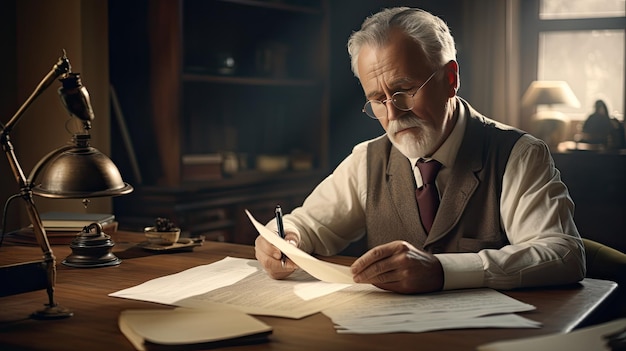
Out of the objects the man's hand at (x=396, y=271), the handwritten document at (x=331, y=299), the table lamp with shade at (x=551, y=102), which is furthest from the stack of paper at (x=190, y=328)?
the table lamp with shade at (x=551, y=102)

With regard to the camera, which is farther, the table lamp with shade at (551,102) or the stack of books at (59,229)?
the table lamp with shade at (551,102)

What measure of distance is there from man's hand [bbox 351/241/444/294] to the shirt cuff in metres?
0.03

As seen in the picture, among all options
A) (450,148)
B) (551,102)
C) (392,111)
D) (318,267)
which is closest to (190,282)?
(318,267)

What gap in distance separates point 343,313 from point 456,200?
0.82 m

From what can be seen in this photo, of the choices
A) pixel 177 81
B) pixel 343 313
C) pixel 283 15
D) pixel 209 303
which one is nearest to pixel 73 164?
pixel 209 303

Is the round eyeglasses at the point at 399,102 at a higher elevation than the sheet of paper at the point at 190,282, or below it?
higher

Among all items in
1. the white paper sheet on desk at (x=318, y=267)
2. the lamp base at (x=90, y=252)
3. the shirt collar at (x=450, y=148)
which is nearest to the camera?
the white paper sheet on desk at (x=318, y=267)

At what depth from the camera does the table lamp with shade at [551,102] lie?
583cm

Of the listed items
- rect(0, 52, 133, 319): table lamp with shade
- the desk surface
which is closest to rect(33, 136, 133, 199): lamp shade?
rect(0, 52, 133, 319): table lamp with shade

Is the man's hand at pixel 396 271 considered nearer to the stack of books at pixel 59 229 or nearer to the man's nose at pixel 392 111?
the man's nose at pixel 392 111

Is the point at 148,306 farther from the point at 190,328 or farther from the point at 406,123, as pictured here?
the point at 406,123

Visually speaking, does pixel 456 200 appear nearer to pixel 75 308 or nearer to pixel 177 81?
pixel 75 308

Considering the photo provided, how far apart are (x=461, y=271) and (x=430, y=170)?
2.03 feet

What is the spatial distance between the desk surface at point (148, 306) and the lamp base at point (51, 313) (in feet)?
0.05
